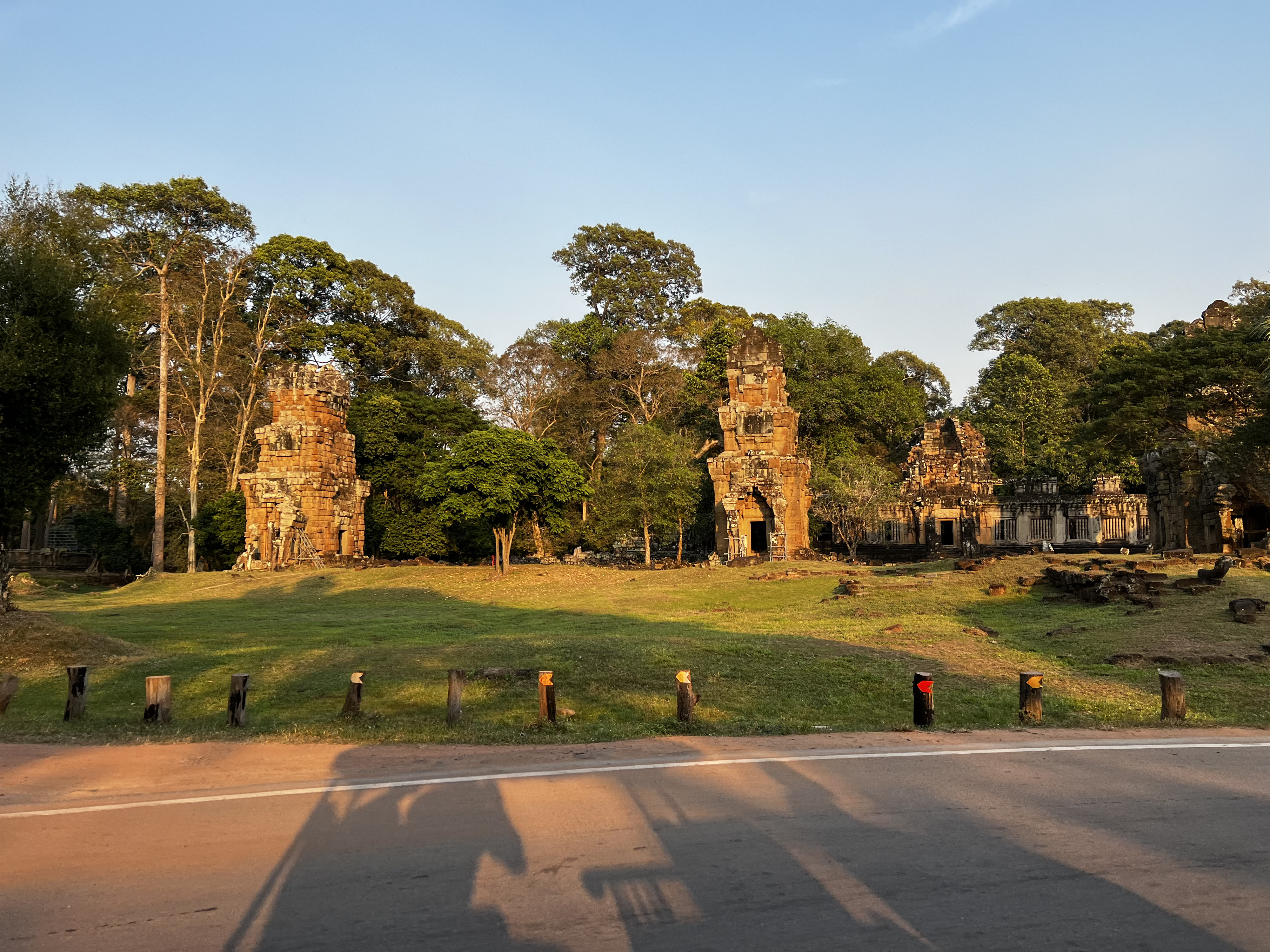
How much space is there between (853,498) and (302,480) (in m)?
22.9

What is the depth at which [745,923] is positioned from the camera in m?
4.46

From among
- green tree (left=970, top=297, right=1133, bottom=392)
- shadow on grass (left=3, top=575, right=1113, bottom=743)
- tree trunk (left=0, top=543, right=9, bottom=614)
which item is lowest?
shadow on grass (left=3, top=575, right=1113, bottom=743)

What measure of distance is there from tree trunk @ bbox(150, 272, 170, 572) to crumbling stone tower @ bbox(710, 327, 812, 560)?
24.5 m

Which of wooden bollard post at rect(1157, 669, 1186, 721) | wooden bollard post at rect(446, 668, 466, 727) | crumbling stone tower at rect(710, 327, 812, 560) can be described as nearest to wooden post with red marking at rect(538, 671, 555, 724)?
wooden bollard post at rect(446, 668, 466, 727)

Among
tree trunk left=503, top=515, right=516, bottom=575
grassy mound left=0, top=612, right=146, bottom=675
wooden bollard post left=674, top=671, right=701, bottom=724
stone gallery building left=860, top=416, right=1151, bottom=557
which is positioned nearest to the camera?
wooden bollard post left=674, top=671, right=701, bottom=724

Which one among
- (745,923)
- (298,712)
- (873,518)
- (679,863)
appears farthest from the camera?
(873,518)

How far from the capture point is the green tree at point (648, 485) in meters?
35.8

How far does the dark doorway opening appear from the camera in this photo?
36906mm

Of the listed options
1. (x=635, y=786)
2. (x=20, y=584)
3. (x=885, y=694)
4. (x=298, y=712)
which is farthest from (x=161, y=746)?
(x=20, y=584)

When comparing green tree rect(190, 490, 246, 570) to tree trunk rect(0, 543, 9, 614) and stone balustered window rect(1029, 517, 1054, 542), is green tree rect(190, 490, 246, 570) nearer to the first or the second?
tree trunk rect(0, 543, 9, 614)

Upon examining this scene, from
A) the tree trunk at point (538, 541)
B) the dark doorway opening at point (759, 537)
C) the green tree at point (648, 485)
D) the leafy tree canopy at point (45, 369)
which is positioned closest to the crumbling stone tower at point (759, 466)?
the dark doorway opening at point (759, 537)

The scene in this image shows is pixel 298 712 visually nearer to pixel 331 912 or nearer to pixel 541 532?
pixel 331 912

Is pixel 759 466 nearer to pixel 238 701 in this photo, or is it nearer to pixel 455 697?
pixel 455 697

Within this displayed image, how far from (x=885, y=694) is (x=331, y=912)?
823 centimetres
